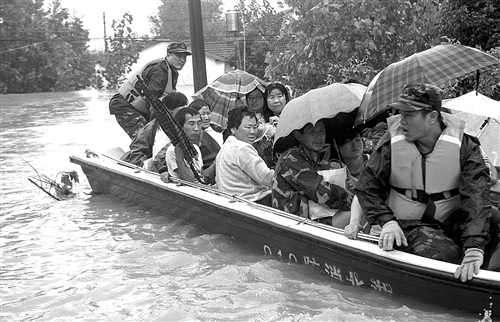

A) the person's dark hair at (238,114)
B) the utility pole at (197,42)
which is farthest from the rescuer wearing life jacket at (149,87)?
the person's dark hair at (238,114)

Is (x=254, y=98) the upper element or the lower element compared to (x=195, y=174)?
upper

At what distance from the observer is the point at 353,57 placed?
30.2 feet

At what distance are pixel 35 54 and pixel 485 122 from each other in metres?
40.8

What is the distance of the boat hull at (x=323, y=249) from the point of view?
14.1ft

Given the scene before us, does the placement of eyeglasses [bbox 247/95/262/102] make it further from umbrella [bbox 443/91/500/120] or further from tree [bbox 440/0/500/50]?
tree [bbox 440/0/500/50]

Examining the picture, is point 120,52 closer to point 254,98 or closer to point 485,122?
point 254,98

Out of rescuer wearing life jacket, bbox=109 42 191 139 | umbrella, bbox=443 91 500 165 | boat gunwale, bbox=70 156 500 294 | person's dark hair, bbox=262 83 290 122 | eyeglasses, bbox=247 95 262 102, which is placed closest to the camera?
boat gunwale, bbox=70 156 500 294

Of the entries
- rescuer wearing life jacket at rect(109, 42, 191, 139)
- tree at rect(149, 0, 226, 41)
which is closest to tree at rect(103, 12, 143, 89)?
tree at rect(149, 0, 226, 41)

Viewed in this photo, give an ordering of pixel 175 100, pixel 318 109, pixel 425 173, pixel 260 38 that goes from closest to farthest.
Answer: pixel 425 173 → pixel 318 109 → pixel 175 100 → pixel 260 38

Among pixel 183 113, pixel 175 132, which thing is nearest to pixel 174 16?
pixel 183 113

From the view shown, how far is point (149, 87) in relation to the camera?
8875mm

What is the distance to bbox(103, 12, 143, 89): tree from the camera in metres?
42.4

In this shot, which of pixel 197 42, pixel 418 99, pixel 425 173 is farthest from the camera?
pixel 197 42

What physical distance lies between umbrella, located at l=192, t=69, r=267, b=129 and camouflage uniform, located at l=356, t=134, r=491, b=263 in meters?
3.71
